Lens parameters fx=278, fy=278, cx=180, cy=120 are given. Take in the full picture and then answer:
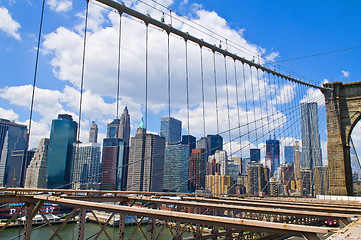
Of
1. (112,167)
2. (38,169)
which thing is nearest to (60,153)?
(38,169)

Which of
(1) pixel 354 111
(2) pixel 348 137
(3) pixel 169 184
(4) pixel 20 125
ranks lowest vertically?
(3) pixel 169 184

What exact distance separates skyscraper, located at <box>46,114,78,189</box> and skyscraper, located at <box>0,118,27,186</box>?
33832 mm

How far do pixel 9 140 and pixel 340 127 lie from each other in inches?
7641

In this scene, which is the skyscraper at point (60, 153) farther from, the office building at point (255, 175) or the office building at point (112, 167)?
the office building at point (255, 175)

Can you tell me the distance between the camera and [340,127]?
23891 mm

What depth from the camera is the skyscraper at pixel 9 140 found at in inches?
6317

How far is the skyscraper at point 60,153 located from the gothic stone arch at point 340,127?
98971 millimetres

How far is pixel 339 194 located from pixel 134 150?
96.5 meters

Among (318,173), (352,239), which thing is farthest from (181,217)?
(318,173)

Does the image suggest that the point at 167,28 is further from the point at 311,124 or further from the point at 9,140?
the point at 9,140

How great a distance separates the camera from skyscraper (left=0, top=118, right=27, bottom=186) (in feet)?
526

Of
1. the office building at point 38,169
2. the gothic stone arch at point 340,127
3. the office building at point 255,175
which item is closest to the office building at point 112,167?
the office building at point 38,169

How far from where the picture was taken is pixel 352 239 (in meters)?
2.85

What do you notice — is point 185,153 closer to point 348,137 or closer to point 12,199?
point 348,137
